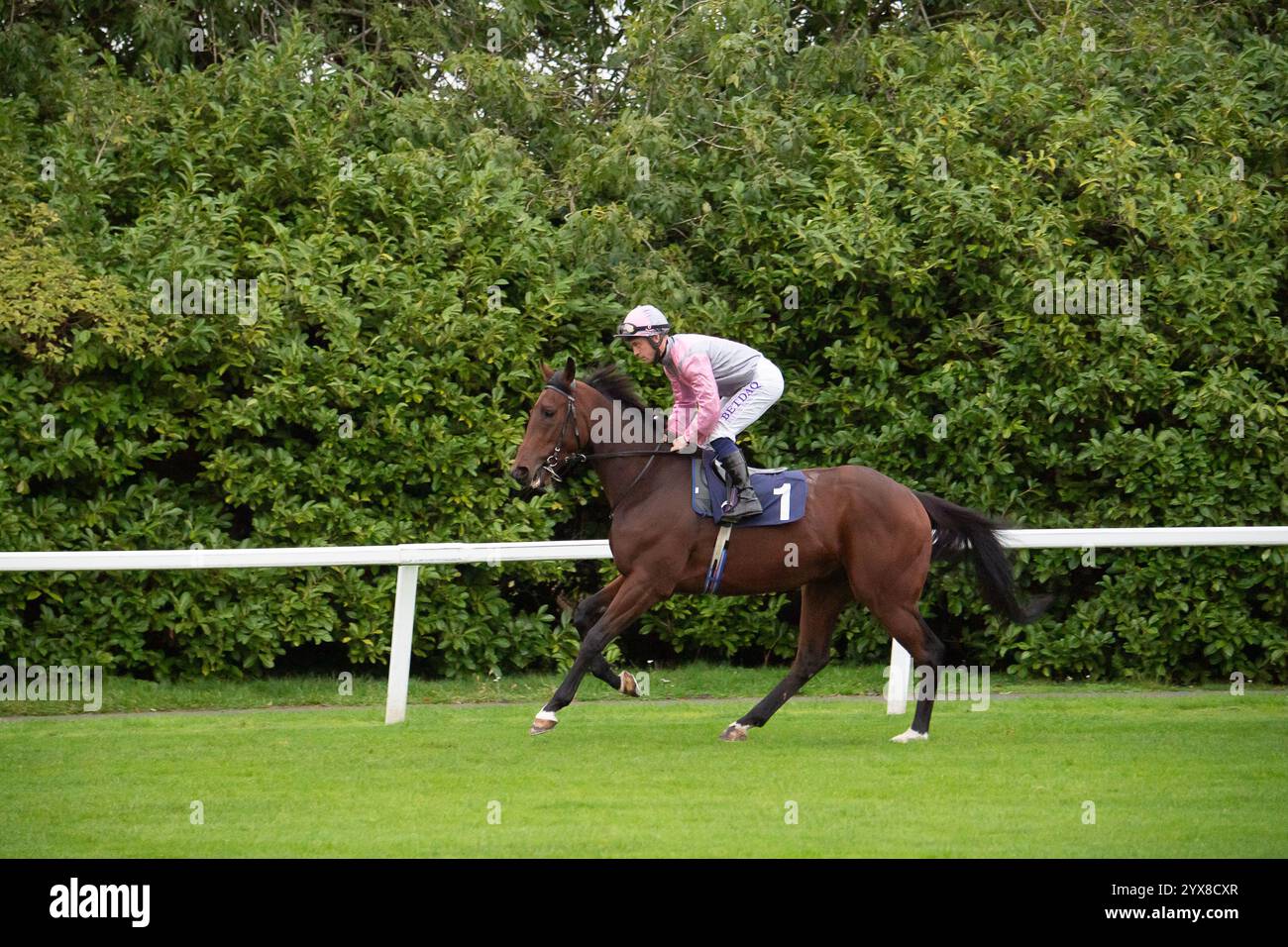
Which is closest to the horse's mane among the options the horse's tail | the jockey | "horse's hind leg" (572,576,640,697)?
the jockey

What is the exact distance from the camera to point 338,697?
1028 centimetres

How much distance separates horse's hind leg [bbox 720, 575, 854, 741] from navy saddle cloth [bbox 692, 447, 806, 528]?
66 centimetres

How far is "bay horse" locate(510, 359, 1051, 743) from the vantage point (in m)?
8.34

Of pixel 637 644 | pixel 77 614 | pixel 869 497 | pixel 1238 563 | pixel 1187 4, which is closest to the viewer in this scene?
pixel 869 497

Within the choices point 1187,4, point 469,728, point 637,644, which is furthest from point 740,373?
point 1187,4

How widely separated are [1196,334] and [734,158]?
3749 millimetres

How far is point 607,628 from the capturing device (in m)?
8.30

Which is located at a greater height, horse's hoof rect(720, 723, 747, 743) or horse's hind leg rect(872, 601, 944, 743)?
horse's hind leg rect(872, 601, 944, 743)

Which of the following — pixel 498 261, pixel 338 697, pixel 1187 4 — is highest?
pixel 1187 4

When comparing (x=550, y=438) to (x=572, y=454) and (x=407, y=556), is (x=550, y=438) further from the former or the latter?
(x=407, y=556)

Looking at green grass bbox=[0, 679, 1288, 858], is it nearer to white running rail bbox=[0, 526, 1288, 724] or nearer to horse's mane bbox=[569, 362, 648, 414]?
white running rail bbox=[0, 526, 1288, 724]

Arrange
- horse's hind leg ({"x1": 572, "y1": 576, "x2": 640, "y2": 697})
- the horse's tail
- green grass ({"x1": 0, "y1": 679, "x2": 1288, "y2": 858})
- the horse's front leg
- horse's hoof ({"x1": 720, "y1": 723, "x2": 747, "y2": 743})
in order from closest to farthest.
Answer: green grass ({"x1": 0, "y1": 679, "x2": 1288, "y2": 858}), the horse's front leg, horse's hoof ({"x1": 720, "y1": 723, "x2": 747, "y2": 743}), horse's hind leg ({"x1": 572, "y1": 576, "x2": 640, "y2": 697}), the horse's tail

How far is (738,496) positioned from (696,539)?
33 centimetres

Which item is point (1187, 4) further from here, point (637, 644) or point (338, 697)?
point (338, 697)
